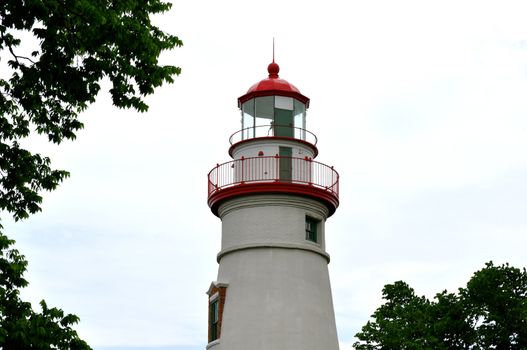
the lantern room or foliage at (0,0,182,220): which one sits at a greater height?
the lantern room

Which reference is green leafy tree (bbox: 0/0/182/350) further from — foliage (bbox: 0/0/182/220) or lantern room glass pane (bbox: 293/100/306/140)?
lantern room glass pane (bbox: 293/100/306/140)

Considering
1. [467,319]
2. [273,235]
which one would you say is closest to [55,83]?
[273,235]

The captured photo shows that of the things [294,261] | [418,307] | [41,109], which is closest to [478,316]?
[418,307]

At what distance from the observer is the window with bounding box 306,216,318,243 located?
1204 inches

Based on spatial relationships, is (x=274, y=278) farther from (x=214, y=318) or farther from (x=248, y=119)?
(x=248, y=119)

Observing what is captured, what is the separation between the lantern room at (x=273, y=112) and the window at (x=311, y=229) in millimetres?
2892

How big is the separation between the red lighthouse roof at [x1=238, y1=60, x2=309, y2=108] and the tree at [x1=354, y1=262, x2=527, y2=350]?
325 inches

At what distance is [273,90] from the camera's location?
3158 cm

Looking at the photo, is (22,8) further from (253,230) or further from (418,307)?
(418,307)

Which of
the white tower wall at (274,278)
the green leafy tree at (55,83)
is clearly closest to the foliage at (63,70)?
the green leafy tree at (55,83)

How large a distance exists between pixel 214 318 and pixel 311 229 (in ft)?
14.3

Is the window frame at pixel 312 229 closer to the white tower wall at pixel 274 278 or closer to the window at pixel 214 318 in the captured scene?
the white tower wall at pixel 274 278

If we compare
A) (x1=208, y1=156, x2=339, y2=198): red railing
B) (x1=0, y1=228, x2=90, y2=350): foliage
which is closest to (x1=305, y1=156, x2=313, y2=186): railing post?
(x1=208, y1=156, x2=339, y2=198): red railing

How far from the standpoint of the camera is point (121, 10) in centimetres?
1814
